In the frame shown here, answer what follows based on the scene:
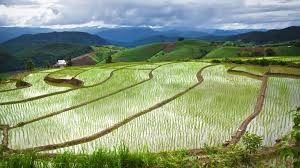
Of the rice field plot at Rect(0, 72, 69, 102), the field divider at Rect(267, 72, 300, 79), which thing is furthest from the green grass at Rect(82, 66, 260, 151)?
the rice field plot at Rect(0, 72, 69, 102)

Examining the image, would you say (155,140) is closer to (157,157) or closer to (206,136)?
(206,136)

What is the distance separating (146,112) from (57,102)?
5.95 m

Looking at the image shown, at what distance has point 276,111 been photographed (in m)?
15.7

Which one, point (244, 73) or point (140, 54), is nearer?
point (244, 73)

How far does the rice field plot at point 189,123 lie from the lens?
11.7 m

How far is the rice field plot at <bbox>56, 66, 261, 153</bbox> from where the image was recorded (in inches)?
460

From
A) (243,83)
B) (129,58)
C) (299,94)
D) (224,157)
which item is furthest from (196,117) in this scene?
(129,58)

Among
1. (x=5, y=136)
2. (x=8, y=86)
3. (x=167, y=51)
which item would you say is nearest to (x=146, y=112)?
(x=5, y=136)

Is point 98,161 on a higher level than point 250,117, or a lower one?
higher

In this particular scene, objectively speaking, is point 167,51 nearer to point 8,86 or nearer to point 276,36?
point 8,86

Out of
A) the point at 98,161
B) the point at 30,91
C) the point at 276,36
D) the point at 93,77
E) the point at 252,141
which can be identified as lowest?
the point at 30,91

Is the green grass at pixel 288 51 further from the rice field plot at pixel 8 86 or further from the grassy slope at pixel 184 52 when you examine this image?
the rice field plot at pixel 8 86

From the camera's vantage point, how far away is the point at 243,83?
23734 millimetres

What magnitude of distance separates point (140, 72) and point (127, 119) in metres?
16.0
